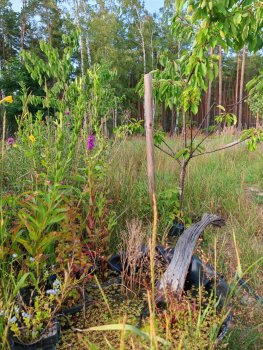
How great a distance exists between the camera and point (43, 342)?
1176 millimetres

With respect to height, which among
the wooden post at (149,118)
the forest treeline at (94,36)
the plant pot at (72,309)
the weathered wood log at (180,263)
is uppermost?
the forest treeline at (94,36)

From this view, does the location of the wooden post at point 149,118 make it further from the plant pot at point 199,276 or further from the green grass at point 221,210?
the plant pot at point 199,276

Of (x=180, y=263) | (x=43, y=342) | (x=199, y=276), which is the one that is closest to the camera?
(x=43, y=342)

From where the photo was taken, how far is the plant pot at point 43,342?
1.15 metres

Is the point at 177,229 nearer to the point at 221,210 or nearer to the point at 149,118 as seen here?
the point at 221,210

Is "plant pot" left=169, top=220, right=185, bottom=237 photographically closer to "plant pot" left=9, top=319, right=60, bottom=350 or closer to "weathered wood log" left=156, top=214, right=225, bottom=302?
"weathered wood log" left=156, top=214, right=225, bottom=302

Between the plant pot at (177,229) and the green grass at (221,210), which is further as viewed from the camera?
the plant pot at (177,229)

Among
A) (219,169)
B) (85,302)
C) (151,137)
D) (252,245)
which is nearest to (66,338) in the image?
(85,302)

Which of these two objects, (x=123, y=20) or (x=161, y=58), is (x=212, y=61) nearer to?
(x=161, y=58)

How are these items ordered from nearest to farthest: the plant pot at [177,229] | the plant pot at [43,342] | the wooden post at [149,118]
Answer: the plant pot at [43,342] < the wooden post at [149,118] < the plant pot at [177,229]

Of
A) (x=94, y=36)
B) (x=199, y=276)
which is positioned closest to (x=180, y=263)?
(x=199, y=276)

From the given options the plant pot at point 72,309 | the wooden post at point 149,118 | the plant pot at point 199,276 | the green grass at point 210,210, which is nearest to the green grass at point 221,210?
the green grass at point 210,210

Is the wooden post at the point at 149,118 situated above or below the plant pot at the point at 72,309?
above

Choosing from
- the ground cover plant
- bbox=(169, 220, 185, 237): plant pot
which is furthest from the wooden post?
bbox=(169, 220, 185, 237): plant pot
